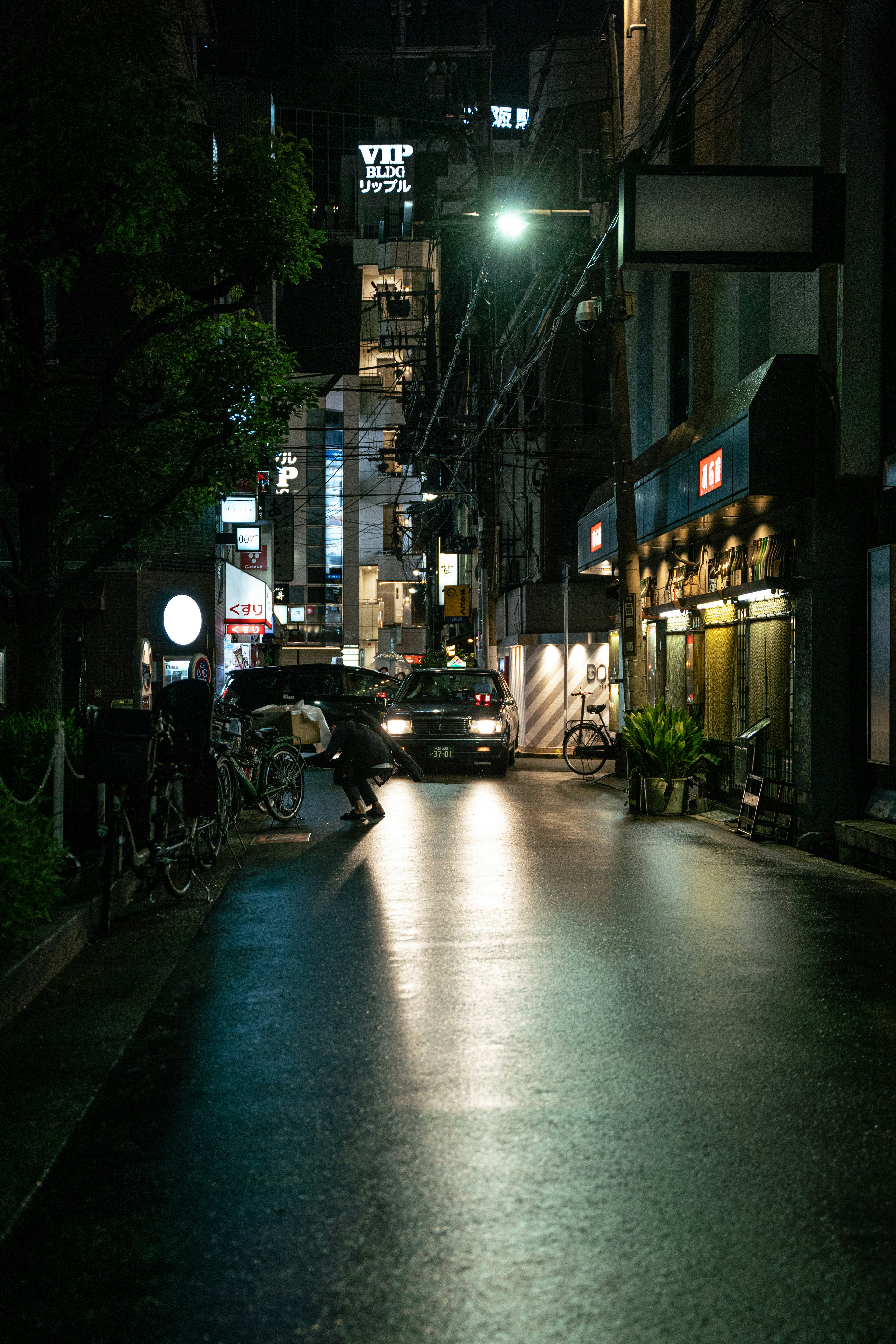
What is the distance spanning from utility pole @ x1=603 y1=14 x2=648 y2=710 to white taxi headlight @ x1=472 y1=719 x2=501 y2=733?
404 cm

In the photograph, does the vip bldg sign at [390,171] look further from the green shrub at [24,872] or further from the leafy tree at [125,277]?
the green shrub at [24,872]

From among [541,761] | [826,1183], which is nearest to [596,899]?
[826,1183]

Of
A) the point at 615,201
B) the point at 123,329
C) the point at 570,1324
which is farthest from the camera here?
the point at 123,329

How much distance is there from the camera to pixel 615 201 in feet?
61.8

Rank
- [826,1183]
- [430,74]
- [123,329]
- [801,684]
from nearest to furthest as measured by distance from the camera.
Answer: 1. [826,1183]
2. [801,684]
3. [123,329]
4. [430,74]

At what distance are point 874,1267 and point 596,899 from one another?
6419 millimetres

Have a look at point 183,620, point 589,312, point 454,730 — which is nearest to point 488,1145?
point 589,312

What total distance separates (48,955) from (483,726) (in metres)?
16.0

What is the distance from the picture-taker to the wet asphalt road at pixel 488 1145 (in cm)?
334

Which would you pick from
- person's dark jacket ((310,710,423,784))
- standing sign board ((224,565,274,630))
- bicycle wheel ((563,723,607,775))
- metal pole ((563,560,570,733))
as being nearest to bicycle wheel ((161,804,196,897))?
person's dark jacket ((310,710,423,784))

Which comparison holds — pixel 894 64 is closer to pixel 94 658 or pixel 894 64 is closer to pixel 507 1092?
pixel 507 1092

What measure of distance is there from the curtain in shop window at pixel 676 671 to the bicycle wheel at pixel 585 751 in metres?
2.06

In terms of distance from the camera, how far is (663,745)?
16.9 metres

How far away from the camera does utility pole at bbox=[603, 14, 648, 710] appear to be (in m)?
18.8
